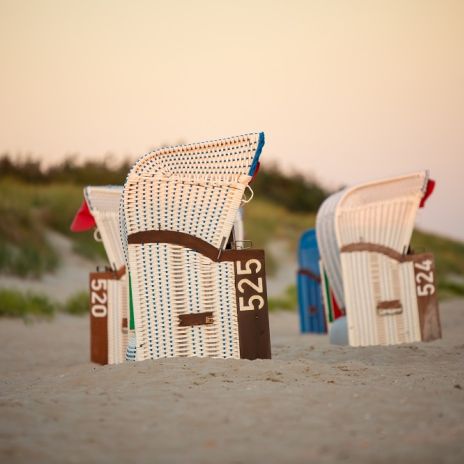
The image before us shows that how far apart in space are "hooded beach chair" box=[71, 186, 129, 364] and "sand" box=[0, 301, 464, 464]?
5.39 ft

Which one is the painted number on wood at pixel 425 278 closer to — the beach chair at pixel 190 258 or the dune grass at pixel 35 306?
the beach chair at pixel 190 258

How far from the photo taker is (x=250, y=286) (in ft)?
20.6

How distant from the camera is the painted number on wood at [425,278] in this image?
28.7 feet

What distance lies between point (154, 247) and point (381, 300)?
3.29m

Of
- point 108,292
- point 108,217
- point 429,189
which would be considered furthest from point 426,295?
point 108,217

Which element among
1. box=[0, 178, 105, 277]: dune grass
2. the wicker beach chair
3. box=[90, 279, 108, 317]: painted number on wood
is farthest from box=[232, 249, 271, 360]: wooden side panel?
box=[0, 178, 105, 277]: dune grass

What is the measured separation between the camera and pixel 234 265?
6250 mm

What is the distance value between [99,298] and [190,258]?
2350 millimetres

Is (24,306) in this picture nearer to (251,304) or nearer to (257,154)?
(251,304)

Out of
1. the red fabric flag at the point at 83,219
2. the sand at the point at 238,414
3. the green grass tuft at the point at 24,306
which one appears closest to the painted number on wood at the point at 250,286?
the sand at the point at 238,414

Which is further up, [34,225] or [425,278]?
[34,225]

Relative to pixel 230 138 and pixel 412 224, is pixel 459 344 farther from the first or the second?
pixel 230 138

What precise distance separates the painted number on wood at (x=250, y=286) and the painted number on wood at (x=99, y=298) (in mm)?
2395

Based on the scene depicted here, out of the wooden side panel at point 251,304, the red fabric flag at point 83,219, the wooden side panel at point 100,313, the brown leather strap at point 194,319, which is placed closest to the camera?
the brown leather strap at point 194,319
